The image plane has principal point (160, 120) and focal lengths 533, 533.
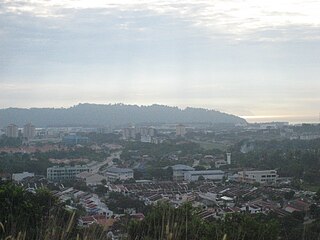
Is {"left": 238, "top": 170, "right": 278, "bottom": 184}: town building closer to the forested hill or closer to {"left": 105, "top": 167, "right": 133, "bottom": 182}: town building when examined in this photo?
{"left": 105, "top": 167, "right": 133, "bottom": 182}: town building

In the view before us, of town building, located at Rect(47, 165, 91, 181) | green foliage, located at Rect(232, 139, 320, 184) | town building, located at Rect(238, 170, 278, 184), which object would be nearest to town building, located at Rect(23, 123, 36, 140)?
green foliage, located at Rect(232, 139, 320, 184)

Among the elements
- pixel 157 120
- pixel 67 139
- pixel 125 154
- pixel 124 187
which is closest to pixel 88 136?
pixel 67 139

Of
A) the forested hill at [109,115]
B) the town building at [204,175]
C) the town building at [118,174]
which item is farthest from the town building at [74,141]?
the forested hill at [109,115]

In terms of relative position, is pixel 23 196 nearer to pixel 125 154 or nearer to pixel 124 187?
pixel 124 187

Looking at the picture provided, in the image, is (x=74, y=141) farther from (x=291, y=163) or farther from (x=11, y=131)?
(x=291, y=163)

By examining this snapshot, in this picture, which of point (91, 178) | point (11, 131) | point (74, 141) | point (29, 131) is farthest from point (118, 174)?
point (29, 131)

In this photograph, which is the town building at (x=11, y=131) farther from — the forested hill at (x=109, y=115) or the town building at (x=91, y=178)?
the town building at (x=91, y=178)

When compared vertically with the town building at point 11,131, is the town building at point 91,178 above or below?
below
